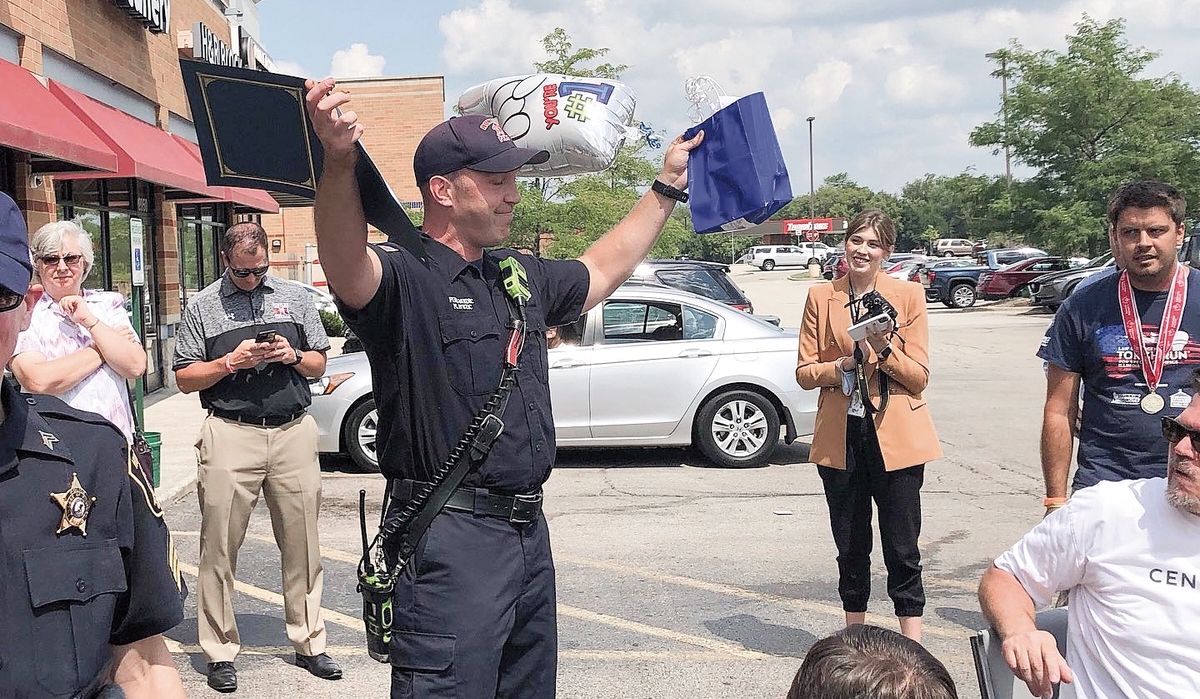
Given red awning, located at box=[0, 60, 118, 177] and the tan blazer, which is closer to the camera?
the tan blazer

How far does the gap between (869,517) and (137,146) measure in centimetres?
1033

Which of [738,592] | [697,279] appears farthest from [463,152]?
[697,279]

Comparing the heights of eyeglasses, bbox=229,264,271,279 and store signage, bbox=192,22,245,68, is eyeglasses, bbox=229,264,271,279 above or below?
below

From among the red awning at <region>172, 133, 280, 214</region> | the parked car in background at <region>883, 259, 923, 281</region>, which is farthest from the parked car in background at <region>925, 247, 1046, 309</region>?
the red awning at <region>172, 133, 280, 214</region>

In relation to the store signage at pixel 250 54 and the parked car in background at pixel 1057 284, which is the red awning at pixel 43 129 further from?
the parked car in background at pixel 1057 284

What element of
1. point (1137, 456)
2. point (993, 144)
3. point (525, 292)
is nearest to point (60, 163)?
point (525, 292)

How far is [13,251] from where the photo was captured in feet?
5.27

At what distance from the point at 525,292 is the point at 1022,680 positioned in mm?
1614

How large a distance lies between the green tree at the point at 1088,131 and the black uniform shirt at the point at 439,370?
31709 mm

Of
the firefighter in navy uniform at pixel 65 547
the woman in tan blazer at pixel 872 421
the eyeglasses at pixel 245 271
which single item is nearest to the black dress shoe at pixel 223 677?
the eyeglasses at pixel 245 271

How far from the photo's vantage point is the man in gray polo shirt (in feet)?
16.0

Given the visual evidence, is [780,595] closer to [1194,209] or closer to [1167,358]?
[1167,358]

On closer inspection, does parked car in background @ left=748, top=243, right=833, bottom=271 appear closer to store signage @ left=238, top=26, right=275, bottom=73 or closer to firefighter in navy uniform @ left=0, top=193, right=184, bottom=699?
store signage @ left=238, top=26, right=275, bottom=73

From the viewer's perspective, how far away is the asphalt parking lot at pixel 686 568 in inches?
198
